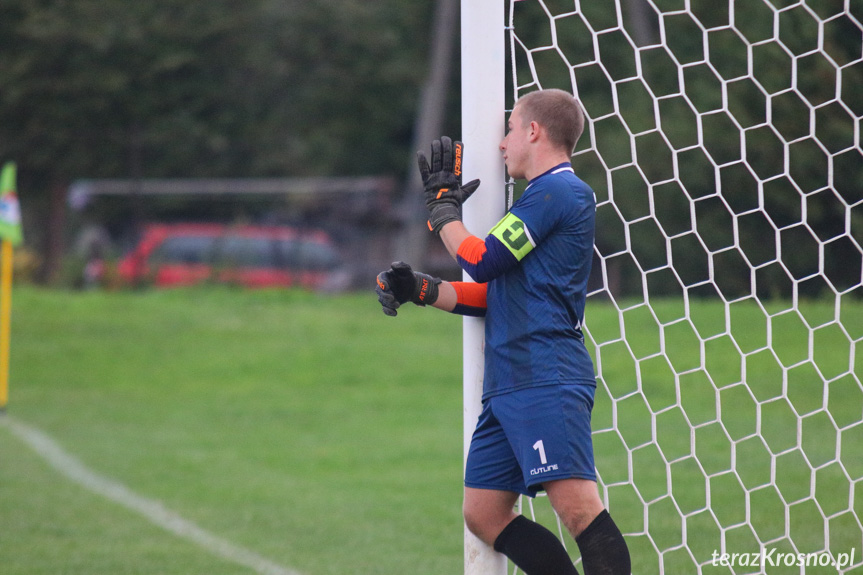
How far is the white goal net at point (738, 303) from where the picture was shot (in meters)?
4.15

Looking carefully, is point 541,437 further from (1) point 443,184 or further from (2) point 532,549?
(1) point 443,184

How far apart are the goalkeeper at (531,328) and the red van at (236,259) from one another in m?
15.0

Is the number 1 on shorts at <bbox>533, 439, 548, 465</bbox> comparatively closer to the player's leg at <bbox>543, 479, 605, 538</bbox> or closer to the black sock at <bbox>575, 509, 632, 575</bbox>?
the player's leg at <bbox>543, 479, 605, 538</bbox>

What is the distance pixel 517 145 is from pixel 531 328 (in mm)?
616

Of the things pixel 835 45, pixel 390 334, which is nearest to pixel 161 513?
pixel 835 45

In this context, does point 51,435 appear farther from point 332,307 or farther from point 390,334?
point 332,307

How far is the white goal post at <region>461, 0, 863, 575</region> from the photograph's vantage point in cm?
389

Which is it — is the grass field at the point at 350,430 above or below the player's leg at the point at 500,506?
below

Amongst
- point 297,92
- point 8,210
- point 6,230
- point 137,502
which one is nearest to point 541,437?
point 137,502

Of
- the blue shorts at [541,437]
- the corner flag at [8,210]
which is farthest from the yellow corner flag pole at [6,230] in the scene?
the blue shorts at [541,437]

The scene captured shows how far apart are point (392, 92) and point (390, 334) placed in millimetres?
16070

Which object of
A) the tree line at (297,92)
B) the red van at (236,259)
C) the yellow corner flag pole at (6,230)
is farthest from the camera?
the tree line at (297,92)

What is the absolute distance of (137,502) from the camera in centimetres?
687

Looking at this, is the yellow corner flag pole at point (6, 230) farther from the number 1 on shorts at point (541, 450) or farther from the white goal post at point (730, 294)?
the number 1 on shorts at point (541, 450)
